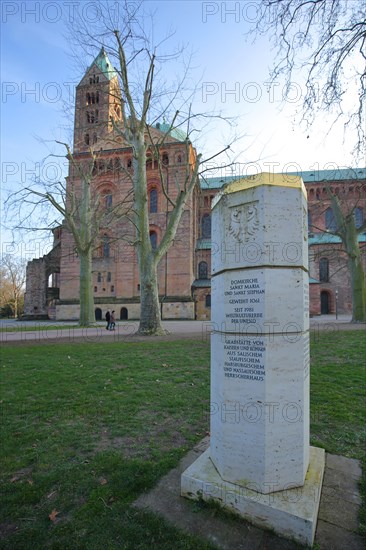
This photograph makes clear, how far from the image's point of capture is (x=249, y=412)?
2.89m

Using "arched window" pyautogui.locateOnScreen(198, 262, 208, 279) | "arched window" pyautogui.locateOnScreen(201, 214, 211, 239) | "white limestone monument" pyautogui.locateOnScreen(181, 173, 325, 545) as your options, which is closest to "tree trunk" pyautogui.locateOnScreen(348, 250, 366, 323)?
"arched window" pyautogui.locateOnScreen(198, 262, 208, 279)

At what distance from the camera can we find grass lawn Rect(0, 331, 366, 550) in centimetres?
267

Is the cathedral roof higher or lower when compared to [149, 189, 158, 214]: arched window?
higher

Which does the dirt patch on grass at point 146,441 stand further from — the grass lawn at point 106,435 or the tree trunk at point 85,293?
the tree trunk at point 85,293

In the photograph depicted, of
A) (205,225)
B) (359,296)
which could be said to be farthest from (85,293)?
(205,225)

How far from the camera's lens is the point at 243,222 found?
3.07 metres

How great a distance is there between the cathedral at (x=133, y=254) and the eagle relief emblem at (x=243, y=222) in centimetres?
2972

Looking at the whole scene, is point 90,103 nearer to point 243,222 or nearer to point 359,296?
point 359,296

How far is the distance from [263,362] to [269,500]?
108cm

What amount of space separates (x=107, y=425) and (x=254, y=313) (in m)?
3.24

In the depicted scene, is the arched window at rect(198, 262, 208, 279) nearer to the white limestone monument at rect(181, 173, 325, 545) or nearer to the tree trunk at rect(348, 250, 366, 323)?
the tree trunk at rect(348, 250, 366, 323)

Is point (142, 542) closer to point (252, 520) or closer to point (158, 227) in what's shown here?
point (252, 520)

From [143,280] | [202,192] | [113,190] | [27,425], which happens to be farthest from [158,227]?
[27,425]

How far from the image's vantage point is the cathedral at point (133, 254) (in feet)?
117
